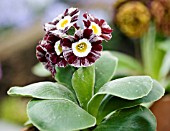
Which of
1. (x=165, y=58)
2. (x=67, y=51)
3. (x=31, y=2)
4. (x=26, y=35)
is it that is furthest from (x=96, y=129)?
(x=31, y=2)

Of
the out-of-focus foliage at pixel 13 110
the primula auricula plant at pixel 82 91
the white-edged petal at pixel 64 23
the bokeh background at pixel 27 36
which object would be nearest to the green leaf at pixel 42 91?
the primula auricula plant at pixel 82 91

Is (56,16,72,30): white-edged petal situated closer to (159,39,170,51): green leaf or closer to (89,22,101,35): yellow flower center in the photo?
(89,22,101,35): yellow flower center

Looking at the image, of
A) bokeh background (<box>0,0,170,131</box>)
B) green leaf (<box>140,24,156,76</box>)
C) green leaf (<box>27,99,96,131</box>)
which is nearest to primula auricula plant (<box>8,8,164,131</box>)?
green leaf (<box>27,99,96,131</box>)

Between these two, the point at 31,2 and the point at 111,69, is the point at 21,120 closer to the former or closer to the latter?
the point at 111,69

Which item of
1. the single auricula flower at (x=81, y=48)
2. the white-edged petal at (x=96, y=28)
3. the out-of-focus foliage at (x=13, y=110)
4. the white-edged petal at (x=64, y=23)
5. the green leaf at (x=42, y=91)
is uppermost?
the white-edged petal at (x=64, y=23)

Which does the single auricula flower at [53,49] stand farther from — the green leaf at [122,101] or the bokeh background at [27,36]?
the bokeh background at [27,36]

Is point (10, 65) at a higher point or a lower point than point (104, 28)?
lower

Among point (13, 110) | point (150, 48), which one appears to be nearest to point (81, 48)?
point (150, 48)
